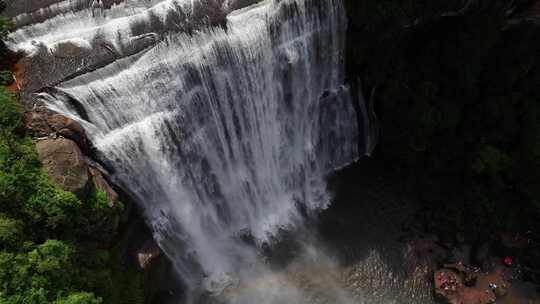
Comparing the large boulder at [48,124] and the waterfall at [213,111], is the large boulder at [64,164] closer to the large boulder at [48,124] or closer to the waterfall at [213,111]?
the large boulder at [48,124]

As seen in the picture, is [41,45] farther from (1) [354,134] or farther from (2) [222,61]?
(1) [354,134]

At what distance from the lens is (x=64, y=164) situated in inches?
426

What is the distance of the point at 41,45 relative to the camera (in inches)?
498

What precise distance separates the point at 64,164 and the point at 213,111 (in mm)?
5235

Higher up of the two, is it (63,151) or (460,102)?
(63,151)

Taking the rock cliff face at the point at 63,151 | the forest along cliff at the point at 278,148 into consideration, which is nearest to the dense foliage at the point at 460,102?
the forest along cliff at the point at 278,148

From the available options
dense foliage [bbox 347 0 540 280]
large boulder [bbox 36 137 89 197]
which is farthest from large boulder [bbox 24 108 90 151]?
dense foliage [bbox 347 0 540 280]

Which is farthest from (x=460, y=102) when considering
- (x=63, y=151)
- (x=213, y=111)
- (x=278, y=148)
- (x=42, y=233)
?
(x=42, y=233)

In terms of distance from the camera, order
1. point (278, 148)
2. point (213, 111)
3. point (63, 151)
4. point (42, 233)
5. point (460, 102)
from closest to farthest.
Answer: point (42, 233)
point (63, 151)
point (213, 111)
point (278, 148)
point (460, 102)

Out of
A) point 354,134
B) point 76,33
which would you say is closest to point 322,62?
point 354,134

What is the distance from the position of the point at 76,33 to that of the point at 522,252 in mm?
19808

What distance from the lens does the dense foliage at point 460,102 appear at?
16.0 m

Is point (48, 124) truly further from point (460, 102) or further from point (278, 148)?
point (460, 102)

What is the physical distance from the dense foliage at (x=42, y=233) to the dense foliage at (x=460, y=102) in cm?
1168
